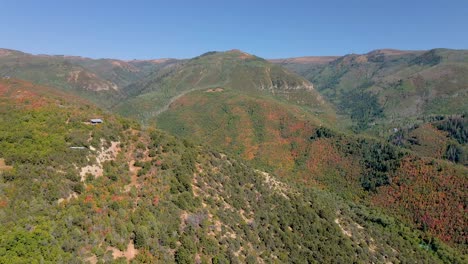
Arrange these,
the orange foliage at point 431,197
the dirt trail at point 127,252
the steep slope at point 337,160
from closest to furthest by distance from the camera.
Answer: the dirt trail at point 127,252 < the orange foliage at point 431,197 < the steep slope at point 337,160

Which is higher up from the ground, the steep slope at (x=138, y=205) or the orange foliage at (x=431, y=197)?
the steep slope at (x=138, y=205)

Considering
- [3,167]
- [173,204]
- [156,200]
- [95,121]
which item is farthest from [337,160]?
[3,167]

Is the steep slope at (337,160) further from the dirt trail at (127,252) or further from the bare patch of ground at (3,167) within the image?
the bare patch of ground at (3,167)

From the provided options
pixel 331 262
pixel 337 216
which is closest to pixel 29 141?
pixel 331 262

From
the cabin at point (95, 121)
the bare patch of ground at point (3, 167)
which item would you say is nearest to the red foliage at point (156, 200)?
the bare patch of ground at point (3, 167)

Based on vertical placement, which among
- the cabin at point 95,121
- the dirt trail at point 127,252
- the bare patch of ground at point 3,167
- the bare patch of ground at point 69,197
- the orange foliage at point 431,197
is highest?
the cabin at point 95,121

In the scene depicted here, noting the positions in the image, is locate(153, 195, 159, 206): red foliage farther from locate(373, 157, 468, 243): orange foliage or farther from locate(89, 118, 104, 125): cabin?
locate(373, 157, 468, 243): orange foliage

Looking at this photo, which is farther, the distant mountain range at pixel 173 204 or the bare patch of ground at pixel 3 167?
the bare patch of ground at pixel 3 167
